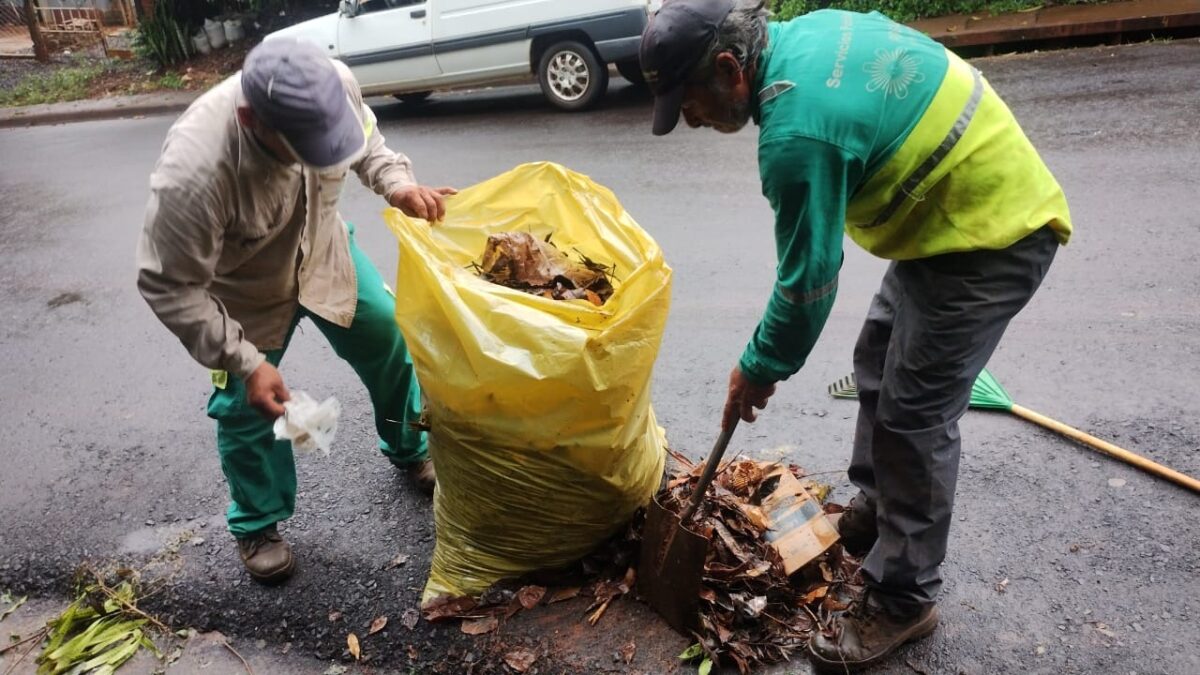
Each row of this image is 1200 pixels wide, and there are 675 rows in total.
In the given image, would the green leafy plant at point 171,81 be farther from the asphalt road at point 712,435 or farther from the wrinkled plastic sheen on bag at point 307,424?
the wrinkled plastic sheen on bag at point 307,424

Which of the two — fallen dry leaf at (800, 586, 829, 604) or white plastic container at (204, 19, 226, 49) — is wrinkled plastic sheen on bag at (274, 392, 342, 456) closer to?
fallen dry leaf at (800, 586, 829, 604)

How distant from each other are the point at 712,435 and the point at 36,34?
15686 millimetres

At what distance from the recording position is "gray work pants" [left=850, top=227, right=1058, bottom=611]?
190cm

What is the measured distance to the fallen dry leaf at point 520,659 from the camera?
226 centimetres

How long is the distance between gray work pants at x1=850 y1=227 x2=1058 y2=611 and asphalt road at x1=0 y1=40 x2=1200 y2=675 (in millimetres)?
299

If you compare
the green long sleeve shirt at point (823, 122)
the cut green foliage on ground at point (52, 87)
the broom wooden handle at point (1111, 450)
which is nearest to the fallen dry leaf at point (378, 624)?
the green long sleeve shirt at point (823, 122)

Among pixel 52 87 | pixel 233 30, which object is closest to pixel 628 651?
pixel 233 30

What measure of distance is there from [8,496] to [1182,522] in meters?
4.09

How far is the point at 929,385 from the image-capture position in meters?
1.99

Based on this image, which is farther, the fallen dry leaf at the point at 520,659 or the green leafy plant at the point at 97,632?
the green leafy plant at the point at 97,632

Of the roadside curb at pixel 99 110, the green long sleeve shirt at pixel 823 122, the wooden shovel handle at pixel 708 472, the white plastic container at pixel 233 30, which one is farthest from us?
the white plastic container at pixel 233 30

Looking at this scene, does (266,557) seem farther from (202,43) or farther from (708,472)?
(202,43)

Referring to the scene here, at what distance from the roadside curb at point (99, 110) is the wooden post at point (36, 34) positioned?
146 inches

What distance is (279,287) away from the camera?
2.40 meters
